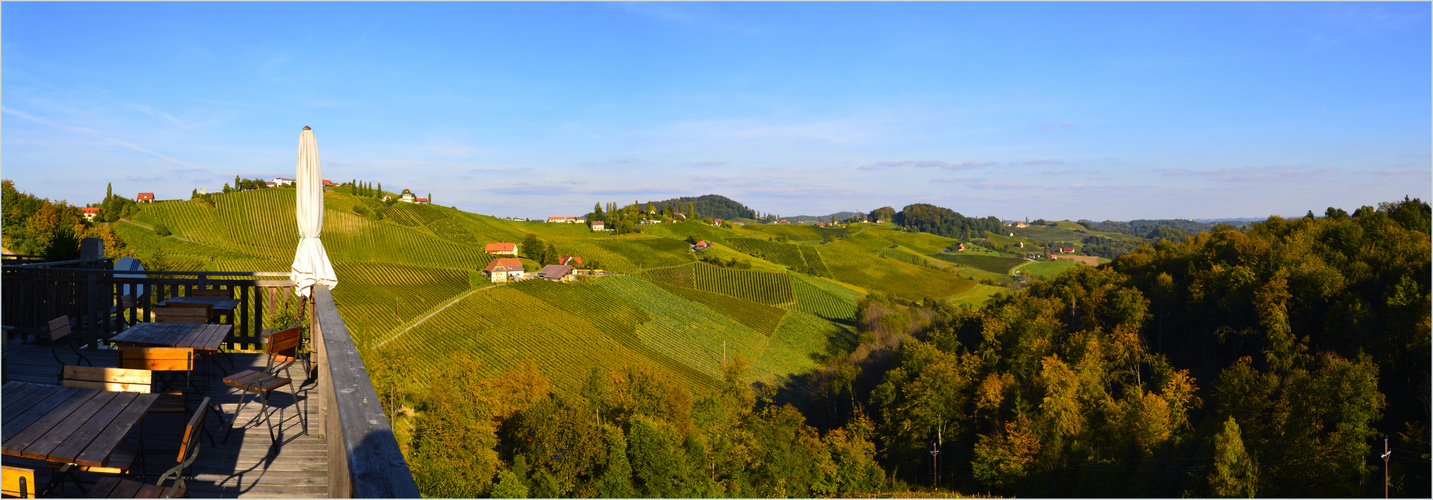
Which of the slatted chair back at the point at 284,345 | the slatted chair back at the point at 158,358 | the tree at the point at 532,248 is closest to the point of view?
the slatted chair back at the point at 158,358

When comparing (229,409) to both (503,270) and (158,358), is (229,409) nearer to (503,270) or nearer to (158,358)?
(158,358)

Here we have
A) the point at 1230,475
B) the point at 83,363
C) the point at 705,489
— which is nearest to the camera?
the point at 83,363

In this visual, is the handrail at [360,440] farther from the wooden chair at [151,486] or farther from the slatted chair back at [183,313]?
the slatted chair back at [183,313]

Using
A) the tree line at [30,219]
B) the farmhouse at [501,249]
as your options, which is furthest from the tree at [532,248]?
the tree line at [30,219]

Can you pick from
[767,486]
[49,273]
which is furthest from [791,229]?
[49,273]

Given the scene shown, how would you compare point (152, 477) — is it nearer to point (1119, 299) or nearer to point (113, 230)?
point (1119, 299)

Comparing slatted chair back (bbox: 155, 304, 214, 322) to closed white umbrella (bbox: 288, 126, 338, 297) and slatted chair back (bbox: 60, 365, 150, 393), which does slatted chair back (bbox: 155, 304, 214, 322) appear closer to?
closed white umbrella (bbox: 288, 126, 338, 297)
